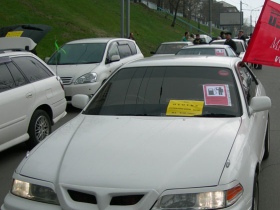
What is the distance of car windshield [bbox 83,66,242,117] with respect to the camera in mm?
4129

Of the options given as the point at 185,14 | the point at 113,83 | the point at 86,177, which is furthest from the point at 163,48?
the point at 185,14

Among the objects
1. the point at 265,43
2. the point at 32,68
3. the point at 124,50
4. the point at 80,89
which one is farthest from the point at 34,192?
the point at 124,50

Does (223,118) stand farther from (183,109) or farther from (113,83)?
(113,83)

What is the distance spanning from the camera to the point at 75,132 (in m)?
3.86

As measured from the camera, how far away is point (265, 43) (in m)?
5.43

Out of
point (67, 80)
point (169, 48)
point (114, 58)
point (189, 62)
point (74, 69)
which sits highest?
point (189, 62)

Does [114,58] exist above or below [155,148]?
below

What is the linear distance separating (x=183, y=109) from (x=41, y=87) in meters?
3.50

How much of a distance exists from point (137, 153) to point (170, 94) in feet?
3.99

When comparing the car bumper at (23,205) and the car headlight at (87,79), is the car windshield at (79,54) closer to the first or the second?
the car headlight at (87,79)

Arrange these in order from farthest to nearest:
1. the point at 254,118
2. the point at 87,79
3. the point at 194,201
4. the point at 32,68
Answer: the point at 87,79 → the point at 32,68 → the point at 254,118 → the point at 194,201

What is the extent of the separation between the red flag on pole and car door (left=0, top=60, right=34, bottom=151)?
3.23m

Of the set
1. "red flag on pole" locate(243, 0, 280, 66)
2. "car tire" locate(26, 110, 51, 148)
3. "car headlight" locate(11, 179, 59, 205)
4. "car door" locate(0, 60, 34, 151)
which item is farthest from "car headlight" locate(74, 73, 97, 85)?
"car headlight" locate(11, 179, 59, 205)

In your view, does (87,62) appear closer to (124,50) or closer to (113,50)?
(113,50)
